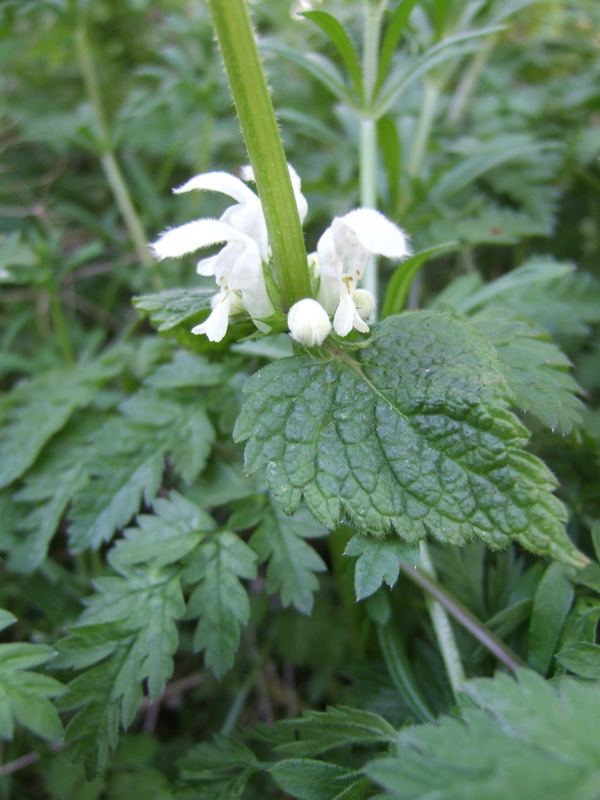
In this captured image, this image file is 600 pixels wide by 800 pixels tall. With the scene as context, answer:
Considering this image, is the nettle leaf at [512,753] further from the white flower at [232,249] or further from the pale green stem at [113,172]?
the pale green stem at [113,172]

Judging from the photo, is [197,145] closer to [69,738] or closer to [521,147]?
[521,147]

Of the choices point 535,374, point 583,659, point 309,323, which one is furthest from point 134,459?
point 583,659

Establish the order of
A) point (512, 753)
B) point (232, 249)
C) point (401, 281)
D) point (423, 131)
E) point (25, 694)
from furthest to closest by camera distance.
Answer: point (423, 131)
point (401, 281)
point (232, 249)
point (25, 694)
point (512, 753)

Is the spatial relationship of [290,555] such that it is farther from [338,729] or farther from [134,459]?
[134,459]

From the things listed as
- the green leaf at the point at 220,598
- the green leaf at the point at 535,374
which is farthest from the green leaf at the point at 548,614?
the green leaf at the point at 220,598

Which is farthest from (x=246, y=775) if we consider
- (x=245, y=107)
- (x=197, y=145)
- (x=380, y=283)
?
(x=197, y=145)

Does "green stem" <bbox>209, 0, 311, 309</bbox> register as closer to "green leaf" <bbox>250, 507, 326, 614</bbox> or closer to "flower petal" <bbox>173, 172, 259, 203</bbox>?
"flower petal" <bbox>173, 172, 259, 203</bbox>
